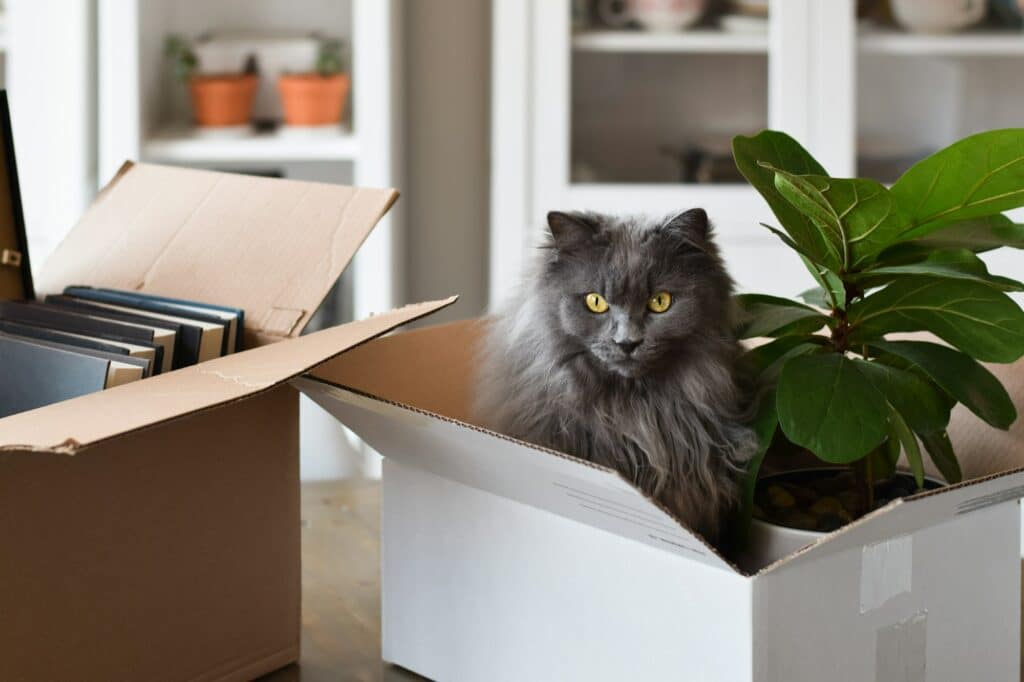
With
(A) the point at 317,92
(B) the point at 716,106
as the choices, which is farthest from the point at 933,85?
(A) the point at 317,92

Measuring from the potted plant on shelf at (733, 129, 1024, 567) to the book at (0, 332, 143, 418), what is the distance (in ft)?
1.65

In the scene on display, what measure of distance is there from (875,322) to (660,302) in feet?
0.54

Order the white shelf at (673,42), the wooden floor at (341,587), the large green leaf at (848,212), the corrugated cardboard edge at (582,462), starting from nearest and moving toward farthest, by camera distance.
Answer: the corrugated cardboard edge at (582,462)
the large green leaf at (848,212)
the wooden floor at (341,587)
the white shelf at (673,42)

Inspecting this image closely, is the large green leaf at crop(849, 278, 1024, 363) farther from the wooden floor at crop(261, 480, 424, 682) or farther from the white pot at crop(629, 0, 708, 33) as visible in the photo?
the white pot at crop(629, 0, 708, 33)

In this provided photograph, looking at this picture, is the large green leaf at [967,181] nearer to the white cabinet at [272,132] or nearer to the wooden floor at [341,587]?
the wooden floor at [341,587]

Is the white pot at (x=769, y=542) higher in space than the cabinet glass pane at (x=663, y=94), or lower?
lower

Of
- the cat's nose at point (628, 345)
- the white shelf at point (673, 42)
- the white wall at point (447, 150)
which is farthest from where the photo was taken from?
the white wall at point (447, 150)

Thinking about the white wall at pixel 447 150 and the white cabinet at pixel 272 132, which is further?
the white wall at pixel 447 150

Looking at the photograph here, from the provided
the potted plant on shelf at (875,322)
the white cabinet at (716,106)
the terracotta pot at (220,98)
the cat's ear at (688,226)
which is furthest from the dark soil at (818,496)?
the terracotta pot at (220,98)

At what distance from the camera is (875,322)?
3.12ft

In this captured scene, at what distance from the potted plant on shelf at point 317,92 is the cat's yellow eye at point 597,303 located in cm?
182

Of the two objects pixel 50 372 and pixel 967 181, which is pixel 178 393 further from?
pixel 967 181

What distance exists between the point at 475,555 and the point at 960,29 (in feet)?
6.98

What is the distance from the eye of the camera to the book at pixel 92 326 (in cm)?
103
